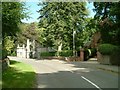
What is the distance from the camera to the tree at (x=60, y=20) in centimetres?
7506

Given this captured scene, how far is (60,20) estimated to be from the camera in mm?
75000

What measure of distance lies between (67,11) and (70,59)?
1472 cm

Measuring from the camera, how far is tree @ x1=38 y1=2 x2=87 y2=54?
2955 inches

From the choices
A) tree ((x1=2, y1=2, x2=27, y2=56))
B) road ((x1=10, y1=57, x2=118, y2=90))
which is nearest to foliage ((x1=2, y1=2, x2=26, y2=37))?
tree ((x1=2, y1=2, x2=27, y2=56))

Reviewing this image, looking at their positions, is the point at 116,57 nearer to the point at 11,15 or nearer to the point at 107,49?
the point at 107,49

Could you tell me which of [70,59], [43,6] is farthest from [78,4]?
[70,59]

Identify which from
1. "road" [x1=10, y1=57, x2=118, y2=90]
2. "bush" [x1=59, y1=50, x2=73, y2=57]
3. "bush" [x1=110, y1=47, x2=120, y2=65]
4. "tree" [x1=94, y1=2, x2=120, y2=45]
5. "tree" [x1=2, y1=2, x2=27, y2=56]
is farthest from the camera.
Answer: "bush" [x1=59, y1=50, x2=73, y2=57]

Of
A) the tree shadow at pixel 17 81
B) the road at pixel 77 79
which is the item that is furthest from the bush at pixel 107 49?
the tree shadow at pixel 17 81

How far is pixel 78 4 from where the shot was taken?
256ft

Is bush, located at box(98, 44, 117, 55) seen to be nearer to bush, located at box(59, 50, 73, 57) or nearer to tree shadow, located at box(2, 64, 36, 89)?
tree shadow, located at box(2, 64, 36, 89)

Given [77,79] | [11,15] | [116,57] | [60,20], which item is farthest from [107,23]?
[60,20]

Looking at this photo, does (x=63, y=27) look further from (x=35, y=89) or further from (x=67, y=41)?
(x=35, y=89)

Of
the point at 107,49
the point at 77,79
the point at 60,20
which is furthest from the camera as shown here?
the point at 60,20

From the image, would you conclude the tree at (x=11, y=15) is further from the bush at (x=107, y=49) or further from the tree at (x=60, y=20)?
the tree at (x=60, y=20)
